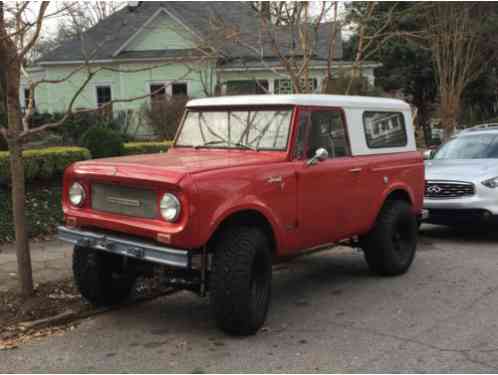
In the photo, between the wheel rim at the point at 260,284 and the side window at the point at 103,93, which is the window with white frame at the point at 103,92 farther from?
the wheel rim at the point at 260,284

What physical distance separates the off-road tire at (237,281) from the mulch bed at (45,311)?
4.73 ft

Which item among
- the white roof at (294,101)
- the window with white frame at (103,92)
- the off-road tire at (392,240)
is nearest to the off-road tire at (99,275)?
the white roof at (294,101)

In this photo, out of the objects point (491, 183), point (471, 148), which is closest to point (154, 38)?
point (471, 148)

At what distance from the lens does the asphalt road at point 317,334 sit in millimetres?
4594

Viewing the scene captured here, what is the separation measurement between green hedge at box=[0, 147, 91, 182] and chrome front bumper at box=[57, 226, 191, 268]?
13.1 ft

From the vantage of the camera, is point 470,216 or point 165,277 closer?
point 165,277

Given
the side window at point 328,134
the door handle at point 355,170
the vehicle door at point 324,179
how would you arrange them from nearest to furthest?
the vehicle door at point 324,179 → the side window at point 328,134 → the door handle at point 355,170

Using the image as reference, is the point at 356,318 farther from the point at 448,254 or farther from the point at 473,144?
the point at 473,144

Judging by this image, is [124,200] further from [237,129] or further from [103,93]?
[103,93]

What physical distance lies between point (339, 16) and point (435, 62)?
13001mm

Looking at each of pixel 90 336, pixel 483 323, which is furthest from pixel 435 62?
pixel 90 336

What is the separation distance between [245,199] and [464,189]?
507cm

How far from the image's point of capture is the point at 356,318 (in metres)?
5.70

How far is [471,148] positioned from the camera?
10344mm
